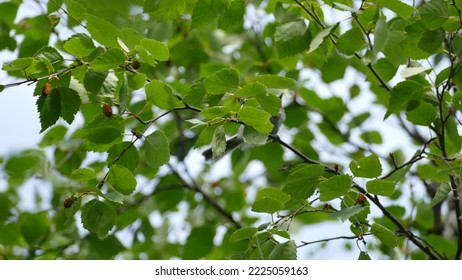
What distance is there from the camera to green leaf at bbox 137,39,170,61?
1300 mm

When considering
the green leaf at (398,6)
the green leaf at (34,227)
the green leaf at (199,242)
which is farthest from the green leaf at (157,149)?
the green leaf at (34,227)

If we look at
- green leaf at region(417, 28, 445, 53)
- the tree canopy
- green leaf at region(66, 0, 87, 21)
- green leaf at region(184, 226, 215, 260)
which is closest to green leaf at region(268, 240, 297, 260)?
the tree canopy

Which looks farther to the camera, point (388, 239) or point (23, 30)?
point (23, 30)

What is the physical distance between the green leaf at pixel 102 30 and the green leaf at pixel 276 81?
0.30m

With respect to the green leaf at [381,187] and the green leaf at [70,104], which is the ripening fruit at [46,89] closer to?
the green leaf at [70,104]

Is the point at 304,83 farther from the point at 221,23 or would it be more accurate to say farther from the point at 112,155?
the point at 112,155

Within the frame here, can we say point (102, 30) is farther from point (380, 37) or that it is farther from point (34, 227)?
point (34, 227)

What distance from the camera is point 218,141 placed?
1.30 metres

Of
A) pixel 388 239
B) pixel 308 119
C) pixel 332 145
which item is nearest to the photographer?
pixel 388 239

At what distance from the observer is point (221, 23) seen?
1669 millimetres

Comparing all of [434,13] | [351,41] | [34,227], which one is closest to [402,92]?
[351,41]

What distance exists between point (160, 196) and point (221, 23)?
1.07 meters

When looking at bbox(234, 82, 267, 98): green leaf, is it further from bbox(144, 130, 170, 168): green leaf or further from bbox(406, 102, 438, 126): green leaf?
bbox(406, 102, 438, 126): green leaf
